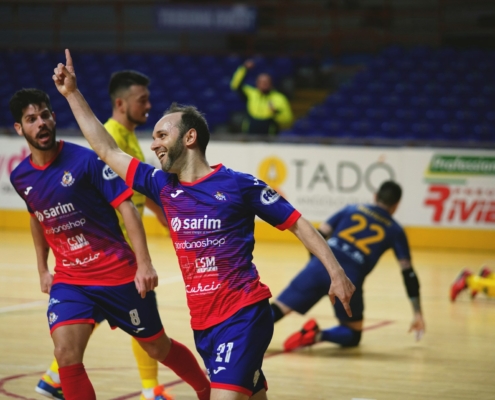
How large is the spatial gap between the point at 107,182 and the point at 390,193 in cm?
361

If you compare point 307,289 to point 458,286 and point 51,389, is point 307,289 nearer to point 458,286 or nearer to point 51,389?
point 51,389

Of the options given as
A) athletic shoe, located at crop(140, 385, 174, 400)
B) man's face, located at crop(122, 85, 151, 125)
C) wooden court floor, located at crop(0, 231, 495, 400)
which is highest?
man's face, located at crop(122, 85, 151, 125)

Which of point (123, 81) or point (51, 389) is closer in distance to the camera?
point (51, 389)

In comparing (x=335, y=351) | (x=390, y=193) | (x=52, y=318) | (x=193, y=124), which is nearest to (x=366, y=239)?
(x=390, y=193)

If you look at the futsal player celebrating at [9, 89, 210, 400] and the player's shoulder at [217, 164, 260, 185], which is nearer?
the player's shoulder at [217, 164, 260, 185]

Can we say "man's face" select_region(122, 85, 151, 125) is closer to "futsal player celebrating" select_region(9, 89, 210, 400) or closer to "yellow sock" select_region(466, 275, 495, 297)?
"futsal player celebrating" select_region(9, 89, 210, 400)

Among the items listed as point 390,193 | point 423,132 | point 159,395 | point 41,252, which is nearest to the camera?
point 41,252

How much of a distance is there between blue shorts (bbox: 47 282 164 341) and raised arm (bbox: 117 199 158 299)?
14.2 inches

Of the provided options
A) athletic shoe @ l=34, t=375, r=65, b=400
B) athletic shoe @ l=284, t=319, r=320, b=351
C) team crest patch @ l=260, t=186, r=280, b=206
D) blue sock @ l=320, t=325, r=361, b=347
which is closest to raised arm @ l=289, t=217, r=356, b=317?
team crest patch @ l=260, t=186, r=280, b=206

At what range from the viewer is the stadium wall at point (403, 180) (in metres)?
14.5

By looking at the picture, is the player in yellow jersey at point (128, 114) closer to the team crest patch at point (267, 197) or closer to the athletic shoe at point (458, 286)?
the team crest patch at point (267, 197)

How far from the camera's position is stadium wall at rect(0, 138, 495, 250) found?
1448 cm

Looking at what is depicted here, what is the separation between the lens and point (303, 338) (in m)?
7.78

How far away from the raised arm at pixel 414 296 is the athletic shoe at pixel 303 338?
2.79ft
